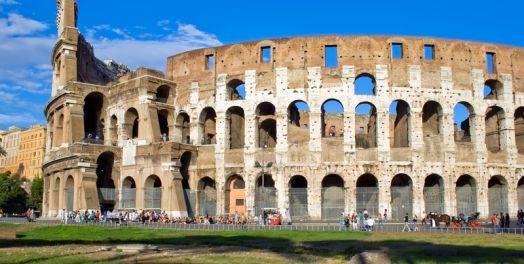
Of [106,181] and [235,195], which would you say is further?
[106,181]

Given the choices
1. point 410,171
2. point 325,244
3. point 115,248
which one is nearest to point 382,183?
point 410,171

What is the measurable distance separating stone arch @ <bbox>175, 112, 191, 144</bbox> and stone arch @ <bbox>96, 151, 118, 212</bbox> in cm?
507

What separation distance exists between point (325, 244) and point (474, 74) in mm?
24631

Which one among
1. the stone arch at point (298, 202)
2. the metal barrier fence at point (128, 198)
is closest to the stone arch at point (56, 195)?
the metal barrier fence at point (128, 198)

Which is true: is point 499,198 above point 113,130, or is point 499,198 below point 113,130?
below

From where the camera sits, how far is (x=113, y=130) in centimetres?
4547

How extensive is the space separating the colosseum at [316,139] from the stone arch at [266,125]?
0.64 ft

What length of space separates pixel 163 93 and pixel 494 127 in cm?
2406

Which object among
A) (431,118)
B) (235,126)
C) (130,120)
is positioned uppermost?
(130,120)

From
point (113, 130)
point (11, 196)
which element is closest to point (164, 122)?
point (113, 130)

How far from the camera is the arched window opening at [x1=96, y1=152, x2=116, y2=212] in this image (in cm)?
4212

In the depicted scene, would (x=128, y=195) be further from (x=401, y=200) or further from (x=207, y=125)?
(x=401, y=200)

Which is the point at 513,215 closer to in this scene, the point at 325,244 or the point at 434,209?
the point at 434,209

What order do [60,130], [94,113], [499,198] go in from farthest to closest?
[94,113], [60,130], [499,198]
